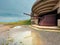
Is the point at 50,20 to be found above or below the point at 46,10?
below

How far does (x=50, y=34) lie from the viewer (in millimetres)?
1510

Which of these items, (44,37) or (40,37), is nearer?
(44,37)

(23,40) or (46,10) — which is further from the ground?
(46,10)


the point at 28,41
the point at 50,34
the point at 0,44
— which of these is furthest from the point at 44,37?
the point at 0,44

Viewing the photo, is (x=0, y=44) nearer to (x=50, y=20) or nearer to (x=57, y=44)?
(x=50, y=20)

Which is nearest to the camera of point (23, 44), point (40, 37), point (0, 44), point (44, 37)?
point (44, 37)

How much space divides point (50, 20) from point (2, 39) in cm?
101

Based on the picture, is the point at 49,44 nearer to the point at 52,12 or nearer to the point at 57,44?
the point at 57,44

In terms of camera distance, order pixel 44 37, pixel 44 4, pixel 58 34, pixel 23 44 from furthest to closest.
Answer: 1. pixel 44 4
2. pixel 23 44
3. pixel 44 37
4. pixel 58 34

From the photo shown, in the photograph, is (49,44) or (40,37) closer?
(49,44)

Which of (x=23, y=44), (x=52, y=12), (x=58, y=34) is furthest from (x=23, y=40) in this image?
(x=58, y=34)

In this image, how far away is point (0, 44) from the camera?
2361mm

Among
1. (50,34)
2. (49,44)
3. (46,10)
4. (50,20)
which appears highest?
(46,10)

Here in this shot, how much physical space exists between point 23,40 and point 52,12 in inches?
23.1
